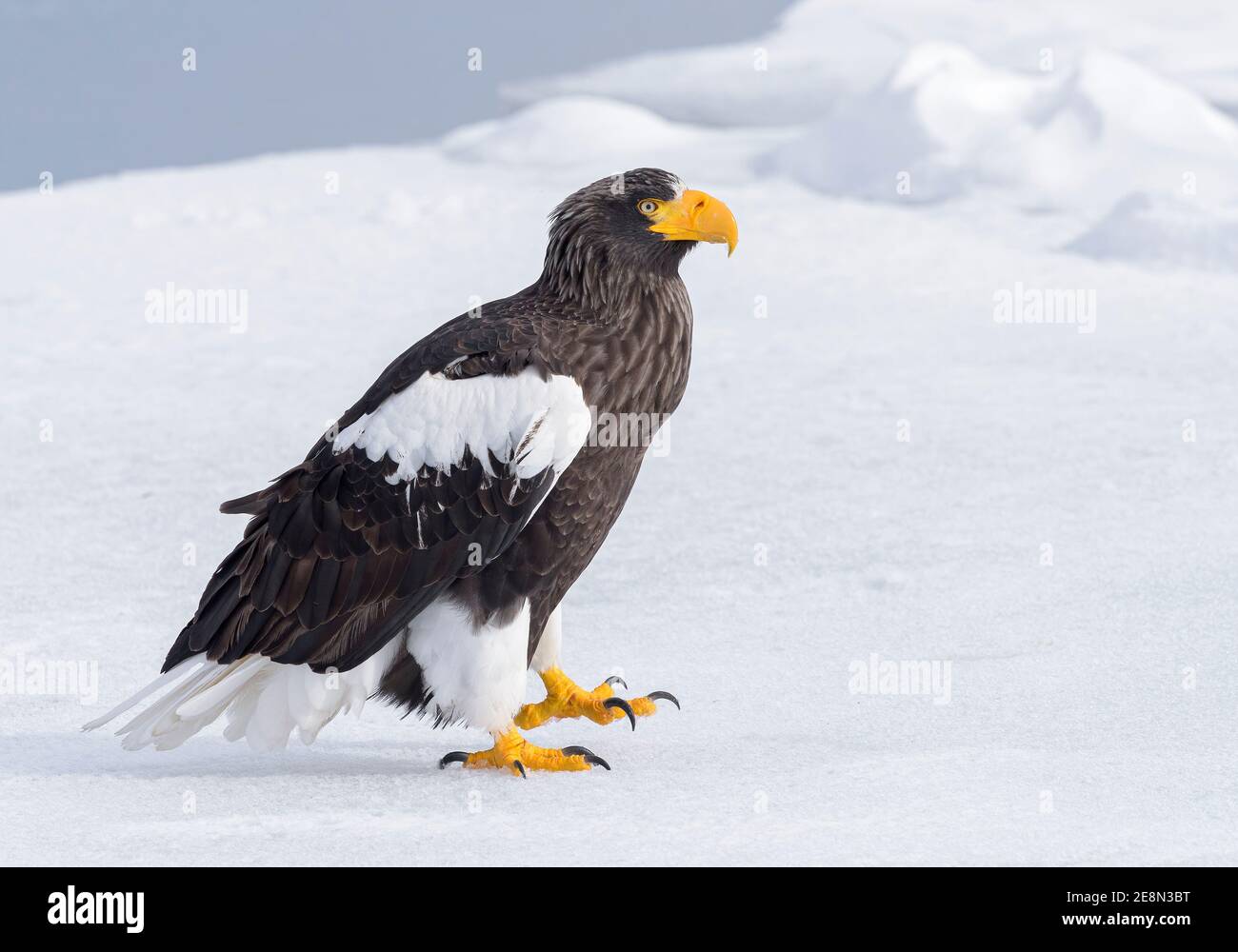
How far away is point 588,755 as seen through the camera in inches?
176

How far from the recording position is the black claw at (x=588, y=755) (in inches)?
175

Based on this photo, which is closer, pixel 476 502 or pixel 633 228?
pixel 476 502

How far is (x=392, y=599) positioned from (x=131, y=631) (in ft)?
6.53

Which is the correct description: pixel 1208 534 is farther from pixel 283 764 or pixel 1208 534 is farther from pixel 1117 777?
pixel 283 764

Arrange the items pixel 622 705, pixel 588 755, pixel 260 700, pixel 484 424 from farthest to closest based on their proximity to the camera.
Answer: pixel 622 705
pixel 260 700
pixel 588 755
pixel 484 424

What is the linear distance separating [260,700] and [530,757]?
0.83m

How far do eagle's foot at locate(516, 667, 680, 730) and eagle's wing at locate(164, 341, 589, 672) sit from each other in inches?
29.2

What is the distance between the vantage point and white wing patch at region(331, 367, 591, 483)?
4180 millimetres

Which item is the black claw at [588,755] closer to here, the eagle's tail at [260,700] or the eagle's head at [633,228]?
the eagle's tail at [260,700]

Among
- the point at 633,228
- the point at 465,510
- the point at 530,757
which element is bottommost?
the point at 530,757

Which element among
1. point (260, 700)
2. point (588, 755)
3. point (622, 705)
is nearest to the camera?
point (588, 755)

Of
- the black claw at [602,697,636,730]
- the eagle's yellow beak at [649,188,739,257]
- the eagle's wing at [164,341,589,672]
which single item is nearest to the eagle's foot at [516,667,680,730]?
the black claw at [602,697,636,730]

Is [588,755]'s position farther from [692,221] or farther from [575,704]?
[692,221]

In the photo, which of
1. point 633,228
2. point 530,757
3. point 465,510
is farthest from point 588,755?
point 633,228
